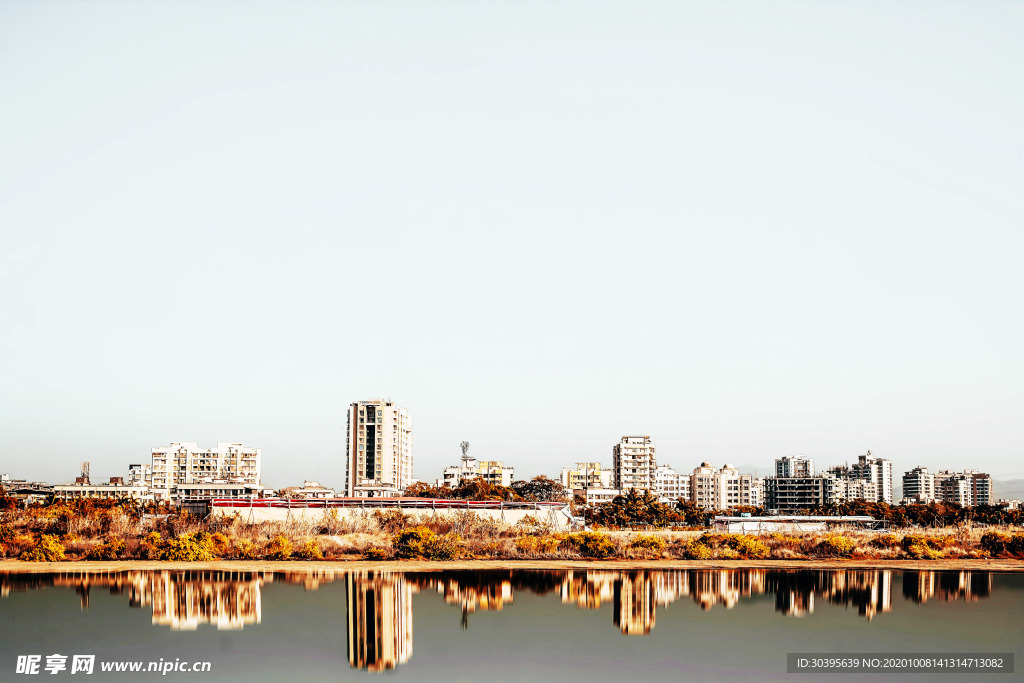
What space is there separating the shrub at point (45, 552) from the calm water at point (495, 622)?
586 centimetres

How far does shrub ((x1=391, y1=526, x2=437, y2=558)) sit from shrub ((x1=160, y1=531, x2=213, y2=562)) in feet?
28.7

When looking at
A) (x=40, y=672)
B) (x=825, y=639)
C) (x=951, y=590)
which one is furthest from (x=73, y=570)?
(x=951, y=590)

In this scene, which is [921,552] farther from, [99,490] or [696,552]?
[99,490]

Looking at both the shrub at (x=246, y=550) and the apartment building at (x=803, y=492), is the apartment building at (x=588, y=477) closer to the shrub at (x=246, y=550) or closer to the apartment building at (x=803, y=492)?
the apartment building at (x=803, y=492)

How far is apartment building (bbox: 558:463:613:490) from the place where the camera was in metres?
167

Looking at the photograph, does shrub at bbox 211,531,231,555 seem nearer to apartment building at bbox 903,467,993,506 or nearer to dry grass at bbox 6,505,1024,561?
dry grass at bbox 6,505,1024,561

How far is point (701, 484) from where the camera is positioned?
546 feet

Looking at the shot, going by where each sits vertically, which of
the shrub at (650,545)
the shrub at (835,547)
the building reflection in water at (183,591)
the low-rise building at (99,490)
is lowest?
the low-rise building at (99,490)

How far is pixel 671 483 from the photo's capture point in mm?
163125

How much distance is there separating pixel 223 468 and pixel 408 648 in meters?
122

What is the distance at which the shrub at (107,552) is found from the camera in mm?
46906

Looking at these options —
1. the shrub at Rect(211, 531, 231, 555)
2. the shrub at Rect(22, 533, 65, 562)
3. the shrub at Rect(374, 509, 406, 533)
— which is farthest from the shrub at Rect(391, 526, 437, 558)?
the shrub at Rect(22, 533, 65, 562)

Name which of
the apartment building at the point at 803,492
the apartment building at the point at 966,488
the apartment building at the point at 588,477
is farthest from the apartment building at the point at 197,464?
the apartment building at the point at 966,488

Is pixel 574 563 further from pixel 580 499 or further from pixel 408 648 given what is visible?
pixel 580 499
